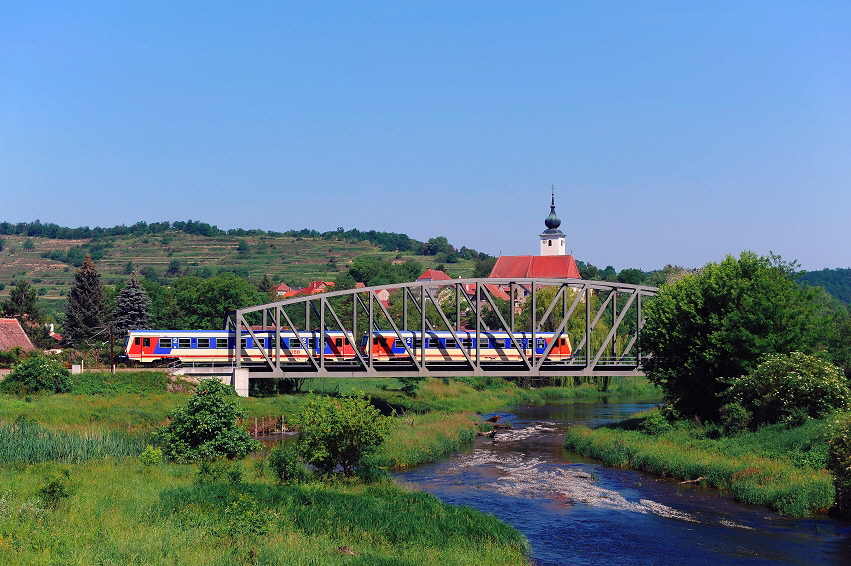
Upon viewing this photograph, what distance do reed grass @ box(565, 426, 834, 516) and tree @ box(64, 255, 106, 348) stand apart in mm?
53515

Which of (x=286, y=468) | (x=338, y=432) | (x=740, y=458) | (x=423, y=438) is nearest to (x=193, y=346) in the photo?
(x=423, y=438)

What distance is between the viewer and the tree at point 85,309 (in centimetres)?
8331

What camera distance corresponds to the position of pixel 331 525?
25.0 m

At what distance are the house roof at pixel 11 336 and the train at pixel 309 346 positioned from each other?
465 inches

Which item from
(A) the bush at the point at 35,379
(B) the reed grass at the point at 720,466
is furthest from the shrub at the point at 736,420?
(A) the bush at the point at 35,379

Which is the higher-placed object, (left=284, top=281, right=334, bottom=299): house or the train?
(left=284, top=281, right=334, bottom=299): house

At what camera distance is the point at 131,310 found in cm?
8169

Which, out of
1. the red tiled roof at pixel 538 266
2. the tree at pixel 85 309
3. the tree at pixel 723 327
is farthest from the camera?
the red tiled roof at pixel 538 266

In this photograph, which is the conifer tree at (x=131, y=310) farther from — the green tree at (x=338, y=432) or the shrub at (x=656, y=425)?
the green tree at (x=338, y=432)

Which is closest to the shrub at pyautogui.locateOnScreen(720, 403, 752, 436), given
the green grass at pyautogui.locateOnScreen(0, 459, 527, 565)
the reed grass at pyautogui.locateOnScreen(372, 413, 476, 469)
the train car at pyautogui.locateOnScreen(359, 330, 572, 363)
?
the reed grass at pyautogui.locateOnScreen(372, 413, 476, 469)

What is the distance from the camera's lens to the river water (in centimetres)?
2648

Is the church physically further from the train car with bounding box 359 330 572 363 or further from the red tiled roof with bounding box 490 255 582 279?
the train car with bounding box 359 330 572 363

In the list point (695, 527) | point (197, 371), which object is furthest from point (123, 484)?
point (197, 371)

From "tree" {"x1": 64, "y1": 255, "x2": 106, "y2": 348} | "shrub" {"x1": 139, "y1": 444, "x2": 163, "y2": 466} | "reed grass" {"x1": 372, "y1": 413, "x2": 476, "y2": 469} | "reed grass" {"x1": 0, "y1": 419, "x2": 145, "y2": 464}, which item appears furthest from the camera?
"tree" {"x1": 64, "y1": 255, "x2": 106, "y2": 348}
